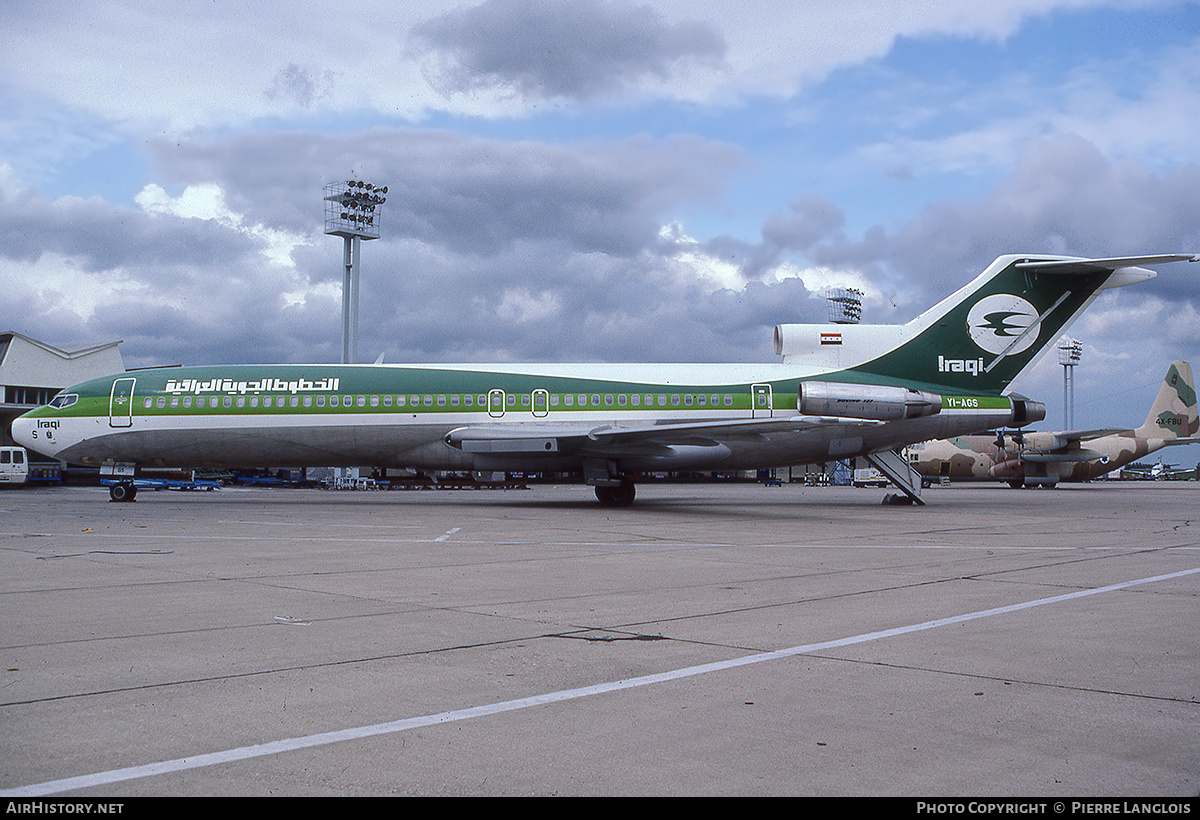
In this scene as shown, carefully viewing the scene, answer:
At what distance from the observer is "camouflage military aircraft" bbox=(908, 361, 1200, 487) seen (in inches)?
1789

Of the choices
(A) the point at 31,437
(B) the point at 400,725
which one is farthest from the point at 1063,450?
(B) the point at 400,725

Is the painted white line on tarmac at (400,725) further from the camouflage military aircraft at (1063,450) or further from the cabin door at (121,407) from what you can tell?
the camouflage military aircraft at (1063,450)

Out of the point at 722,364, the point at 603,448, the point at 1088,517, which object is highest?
the point at 722,364

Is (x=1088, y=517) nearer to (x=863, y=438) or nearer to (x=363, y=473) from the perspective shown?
(x=863, y=438)

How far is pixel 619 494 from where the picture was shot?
86.5 ft

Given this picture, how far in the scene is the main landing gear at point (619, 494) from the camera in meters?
26.2

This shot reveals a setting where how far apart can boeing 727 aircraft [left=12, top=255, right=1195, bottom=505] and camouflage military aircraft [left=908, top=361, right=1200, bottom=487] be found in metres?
19.9

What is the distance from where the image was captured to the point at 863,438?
26406 millimetres

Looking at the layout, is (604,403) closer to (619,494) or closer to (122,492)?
(619,494)

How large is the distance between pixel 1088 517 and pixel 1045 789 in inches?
858

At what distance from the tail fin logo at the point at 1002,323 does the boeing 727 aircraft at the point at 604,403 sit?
0.04 m

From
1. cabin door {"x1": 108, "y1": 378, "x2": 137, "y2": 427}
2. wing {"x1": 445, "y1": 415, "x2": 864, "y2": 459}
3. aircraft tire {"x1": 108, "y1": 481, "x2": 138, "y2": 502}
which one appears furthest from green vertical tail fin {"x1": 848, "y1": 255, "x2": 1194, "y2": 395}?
aircraft tire {"x1": 108, "y1": 481, "x2": 138, "y2": 502}

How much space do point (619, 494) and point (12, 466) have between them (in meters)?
36.2
